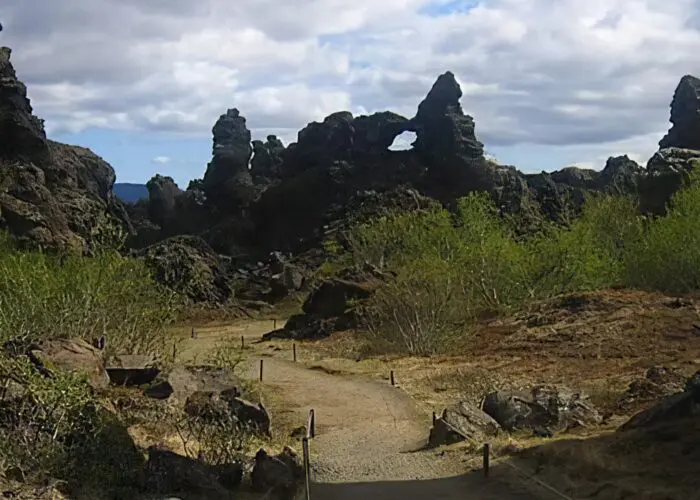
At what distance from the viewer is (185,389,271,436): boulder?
1680cm

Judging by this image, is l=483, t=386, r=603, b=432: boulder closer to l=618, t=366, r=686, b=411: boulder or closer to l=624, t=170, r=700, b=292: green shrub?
l=618, t=366, r=686, b=411: boulder

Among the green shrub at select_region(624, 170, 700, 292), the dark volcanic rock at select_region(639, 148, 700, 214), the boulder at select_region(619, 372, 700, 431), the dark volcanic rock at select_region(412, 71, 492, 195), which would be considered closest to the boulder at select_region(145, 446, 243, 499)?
the boulder at select_region(619, 372, 700, 431)

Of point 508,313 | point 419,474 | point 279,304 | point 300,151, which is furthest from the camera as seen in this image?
point 300,151

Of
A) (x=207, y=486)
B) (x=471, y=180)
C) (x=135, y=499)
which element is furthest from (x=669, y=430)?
(x=471, y=180)

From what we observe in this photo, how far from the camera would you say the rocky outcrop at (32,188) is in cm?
4291

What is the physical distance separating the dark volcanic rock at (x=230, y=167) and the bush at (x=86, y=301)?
69680mm

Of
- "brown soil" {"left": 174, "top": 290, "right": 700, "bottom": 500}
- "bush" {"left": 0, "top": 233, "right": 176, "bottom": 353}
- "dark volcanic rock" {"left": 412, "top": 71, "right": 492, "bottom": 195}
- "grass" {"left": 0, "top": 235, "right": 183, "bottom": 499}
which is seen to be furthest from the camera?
"dark volcanic rock" {"left": 412, "top": 71, "right": 492, "bottom": 195}

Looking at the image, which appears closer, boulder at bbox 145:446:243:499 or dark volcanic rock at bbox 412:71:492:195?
boulder at bbox 145:446:243:499

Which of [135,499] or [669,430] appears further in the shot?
[669,430]

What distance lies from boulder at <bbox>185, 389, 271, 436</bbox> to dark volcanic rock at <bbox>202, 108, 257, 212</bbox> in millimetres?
76690

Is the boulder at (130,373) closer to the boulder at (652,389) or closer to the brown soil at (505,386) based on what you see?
the brown soil at (505,386)

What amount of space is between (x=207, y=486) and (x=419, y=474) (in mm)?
3829

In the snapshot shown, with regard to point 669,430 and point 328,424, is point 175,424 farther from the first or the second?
point 669,430

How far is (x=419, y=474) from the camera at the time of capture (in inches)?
579
